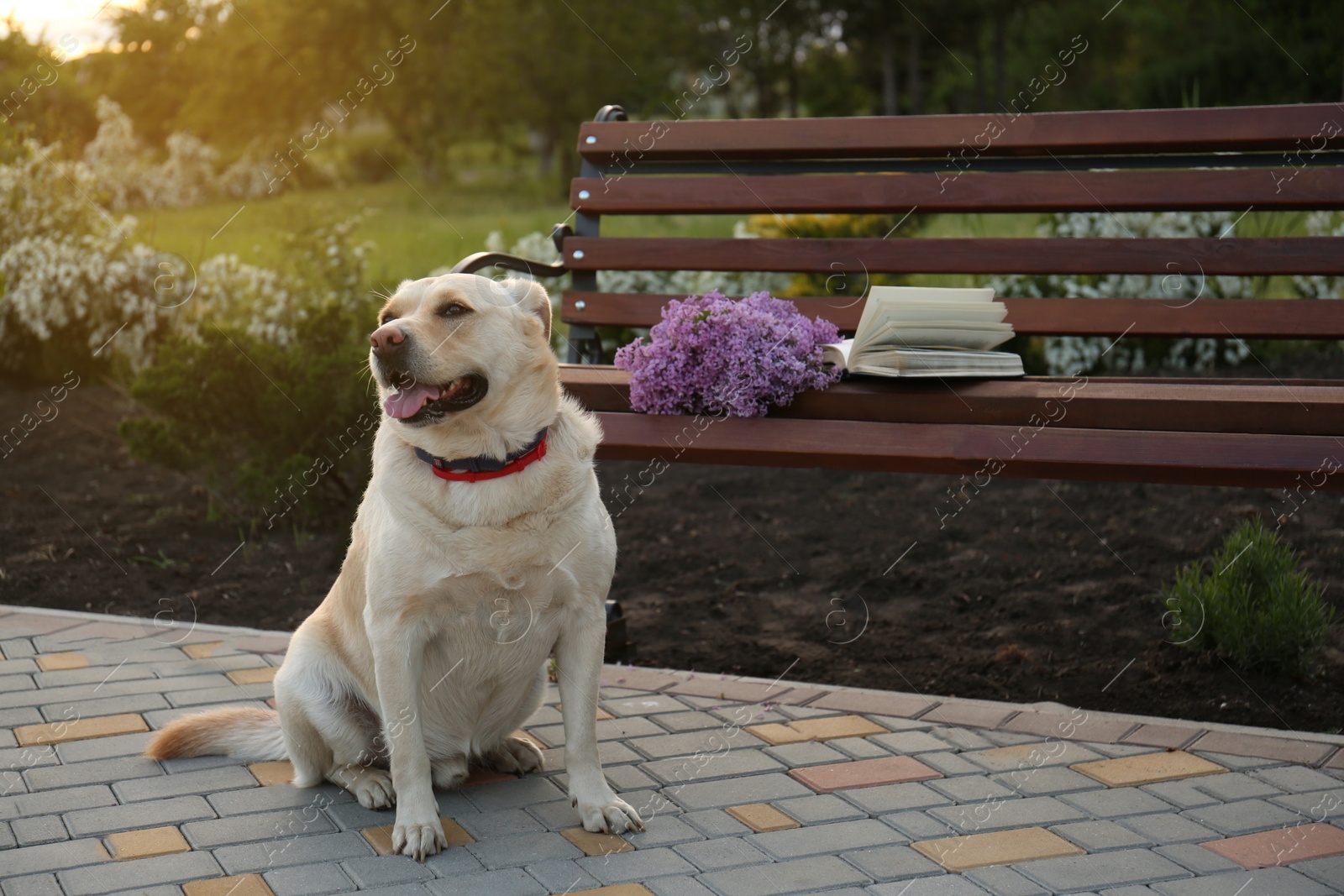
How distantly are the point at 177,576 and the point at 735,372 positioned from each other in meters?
2.77

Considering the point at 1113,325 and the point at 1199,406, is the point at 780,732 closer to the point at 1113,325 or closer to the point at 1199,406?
the point at 1199,406

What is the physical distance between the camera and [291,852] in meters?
2.74

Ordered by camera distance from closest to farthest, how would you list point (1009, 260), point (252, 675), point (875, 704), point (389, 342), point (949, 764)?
1. point (389, 342)
2. point (949, 764)
3. point (875, 704)
4. point (252, 675)
5. point (1009, 260)

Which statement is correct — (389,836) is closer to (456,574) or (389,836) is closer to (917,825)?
(456,574)

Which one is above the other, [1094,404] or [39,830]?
[1094,404]

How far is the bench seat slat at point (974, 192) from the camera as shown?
393cm

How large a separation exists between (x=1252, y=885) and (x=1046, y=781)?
24.2 inches

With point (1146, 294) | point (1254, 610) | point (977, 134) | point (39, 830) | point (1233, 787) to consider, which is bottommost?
point (1233, 787)

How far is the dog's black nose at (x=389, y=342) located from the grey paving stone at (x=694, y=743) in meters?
1.37

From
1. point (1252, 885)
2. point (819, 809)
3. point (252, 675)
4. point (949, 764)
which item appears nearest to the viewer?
point (1252, 885)

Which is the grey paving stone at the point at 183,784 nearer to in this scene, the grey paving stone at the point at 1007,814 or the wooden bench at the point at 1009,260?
the wooden bench at the point at 1009,260

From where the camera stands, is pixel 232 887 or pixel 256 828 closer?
pixel 232 887

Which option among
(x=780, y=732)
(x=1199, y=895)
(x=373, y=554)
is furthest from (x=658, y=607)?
(x=1199, y=895)

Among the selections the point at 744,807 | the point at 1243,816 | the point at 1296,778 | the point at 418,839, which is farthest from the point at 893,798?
the point at 418,839
